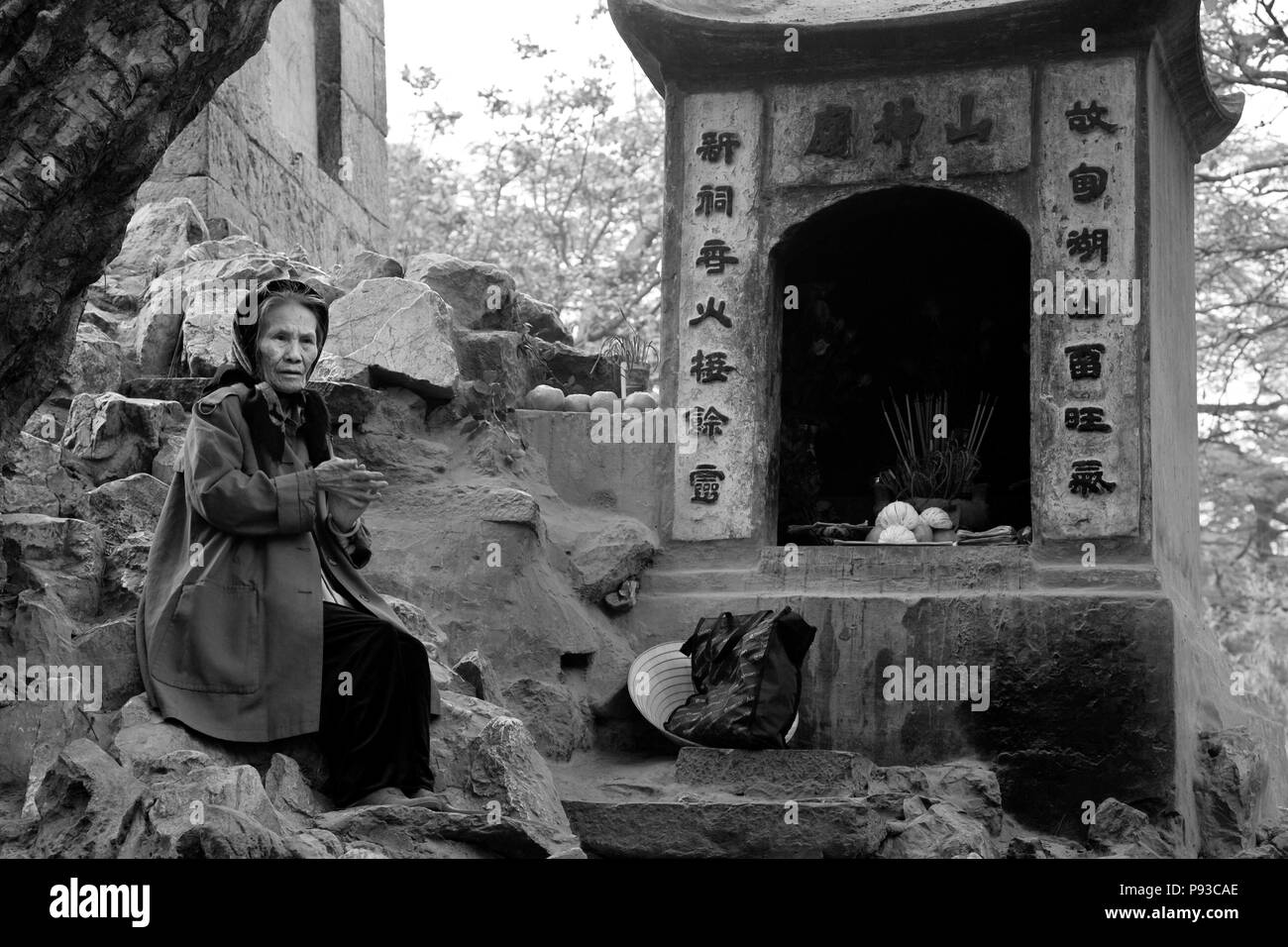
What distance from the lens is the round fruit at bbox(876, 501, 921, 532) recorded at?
29.5 ft

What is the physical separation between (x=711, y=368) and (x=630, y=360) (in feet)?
2.30

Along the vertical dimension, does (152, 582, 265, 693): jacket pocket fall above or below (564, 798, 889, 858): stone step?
above

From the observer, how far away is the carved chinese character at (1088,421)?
8.53 metres

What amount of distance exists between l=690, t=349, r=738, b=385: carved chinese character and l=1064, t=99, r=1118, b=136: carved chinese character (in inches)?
73.3

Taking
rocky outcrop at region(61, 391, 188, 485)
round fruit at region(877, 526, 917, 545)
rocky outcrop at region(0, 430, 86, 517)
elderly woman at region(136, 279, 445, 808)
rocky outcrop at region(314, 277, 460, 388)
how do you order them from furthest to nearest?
round fruit at region(877, 526, 917, 545) → rocky outcrop at region(314, 277, 460, 388) → rocky outcrop at region(61, 391, 188, 485) → rocky outcrop at region(0, 430, 86, 517) → elderly woman at region(136, 279, 445, 808)

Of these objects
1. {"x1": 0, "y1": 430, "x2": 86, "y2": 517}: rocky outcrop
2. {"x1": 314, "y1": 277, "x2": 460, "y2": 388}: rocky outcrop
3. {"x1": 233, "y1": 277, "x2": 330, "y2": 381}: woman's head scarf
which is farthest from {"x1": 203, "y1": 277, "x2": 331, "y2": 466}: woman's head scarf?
{"x1": 314, "y1": 277, "x2": 460, "y2": 388}: rocky outcrop

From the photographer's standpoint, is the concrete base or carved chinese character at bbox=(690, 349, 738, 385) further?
carved chinese character at bbox=(690, 349, 738, 385)

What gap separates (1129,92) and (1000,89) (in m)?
0.57

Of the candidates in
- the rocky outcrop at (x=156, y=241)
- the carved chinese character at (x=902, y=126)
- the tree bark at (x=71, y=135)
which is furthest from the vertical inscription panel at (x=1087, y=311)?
the rocky outcrop at (x=156, y=241)

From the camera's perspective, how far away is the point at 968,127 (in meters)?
8.90

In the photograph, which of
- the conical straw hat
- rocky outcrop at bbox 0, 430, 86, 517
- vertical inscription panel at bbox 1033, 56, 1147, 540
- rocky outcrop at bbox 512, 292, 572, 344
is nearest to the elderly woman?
rocky outcrop at bbox 0, 430, 86, 517

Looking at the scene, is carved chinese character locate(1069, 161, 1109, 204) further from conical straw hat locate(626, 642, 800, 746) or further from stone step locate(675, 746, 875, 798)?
stone step locate(675, 746, 875, 798)

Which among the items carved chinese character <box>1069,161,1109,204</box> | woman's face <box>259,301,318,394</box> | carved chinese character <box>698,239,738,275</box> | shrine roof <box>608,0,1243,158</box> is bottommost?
woman's face <box>259,301,318,394</box>

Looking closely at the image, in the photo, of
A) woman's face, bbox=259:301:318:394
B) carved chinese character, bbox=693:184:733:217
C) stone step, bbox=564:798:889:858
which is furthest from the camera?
carved chinese character, bbox=693:184:733:217
